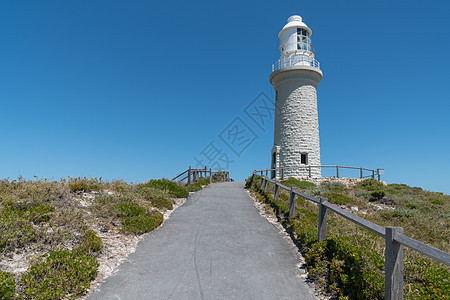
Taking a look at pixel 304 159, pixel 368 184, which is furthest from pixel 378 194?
pixel 304 159

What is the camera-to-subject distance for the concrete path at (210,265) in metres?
4.94

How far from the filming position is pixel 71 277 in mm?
4828

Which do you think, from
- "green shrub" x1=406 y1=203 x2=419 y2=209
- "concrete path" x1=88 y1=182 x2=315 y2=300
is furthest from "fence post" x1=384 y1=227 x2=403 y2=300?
"green shrub" x1=406 y1=203 x2=419 y2=209

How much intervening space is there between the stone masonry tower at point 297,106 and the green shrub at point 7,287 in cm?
2272

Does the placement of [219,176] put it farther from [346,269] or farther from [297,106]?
[346,269]

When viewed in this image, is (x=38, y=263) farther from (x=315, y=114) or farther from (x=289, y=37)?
(x=289, y=37)

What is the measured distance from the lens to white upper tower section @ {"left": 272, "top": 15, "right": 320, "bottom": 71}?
1014 inches

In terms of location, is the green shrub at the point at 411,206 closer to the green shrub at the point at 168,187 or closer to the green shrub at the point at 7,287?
the green shrub at the point at 168,187

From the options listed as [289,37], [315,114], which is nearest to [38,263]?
[315,114]

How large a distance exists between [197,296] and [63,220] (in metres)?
4.48

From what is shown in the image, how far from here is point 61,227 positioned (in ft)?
22.2

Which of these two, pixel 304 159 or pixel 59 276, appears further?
pixel 304 159

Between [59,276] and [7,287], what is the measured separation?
81 cm

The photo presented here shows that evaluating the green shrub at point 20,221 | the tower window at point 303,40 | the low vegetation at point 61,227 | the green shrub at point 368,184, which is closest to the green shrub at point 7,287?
the low vegetation at point 61,227
